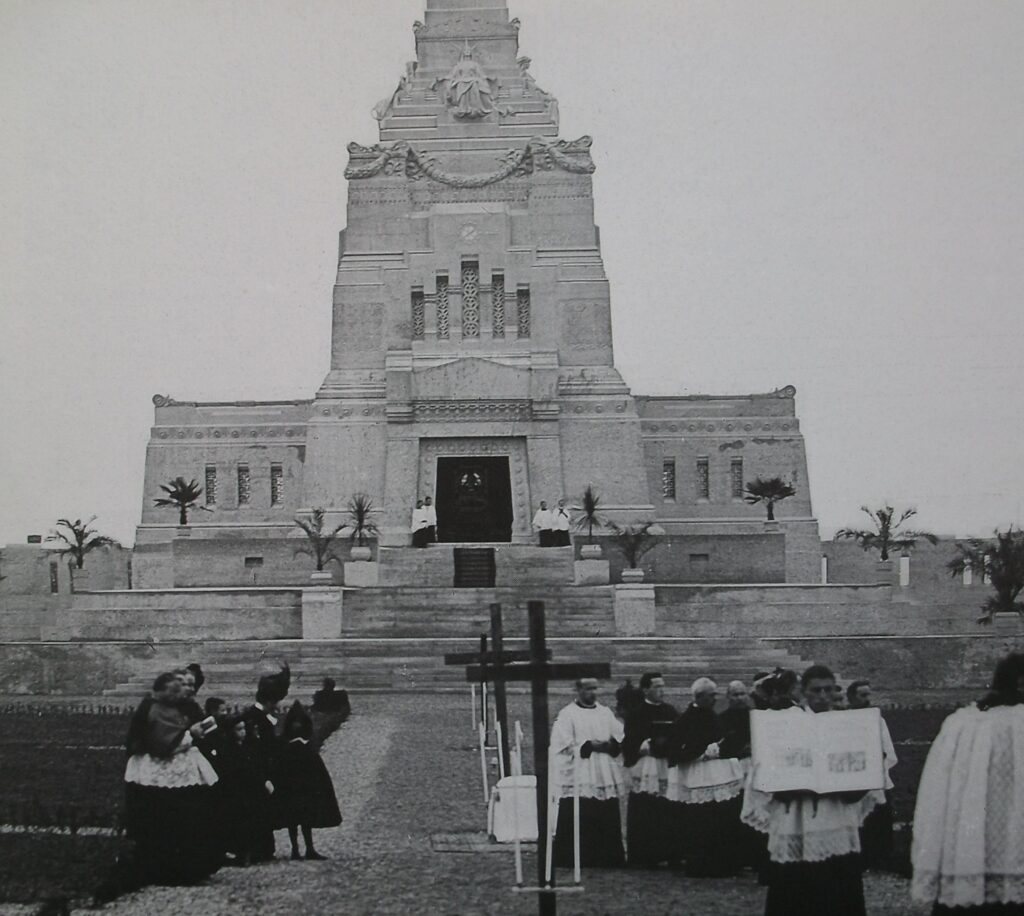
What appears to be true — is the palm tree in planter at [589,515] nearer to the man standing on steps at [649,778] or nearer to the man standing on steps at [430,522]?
the man standing on steps at [430,522]

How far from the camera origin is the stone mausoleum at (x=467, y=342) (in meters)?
36.2

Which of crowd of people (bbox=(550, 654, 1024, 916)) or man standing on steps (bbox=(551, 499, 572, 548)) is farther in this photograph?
man standing on steps (bbox=(551, 499, 572, 548))

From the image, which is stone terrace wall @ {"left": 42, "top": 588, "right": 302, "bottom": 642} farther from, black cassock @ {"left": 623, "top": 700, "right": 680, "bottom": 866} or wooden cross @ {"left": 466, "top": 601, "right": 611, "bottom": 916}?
wooden cross @ {"left": 466, "top": 601, "right": 611, "bottom": 916}

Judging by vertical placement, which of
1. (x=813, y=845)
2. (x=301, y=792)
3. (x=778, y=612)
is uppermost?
(x=778, y=612)

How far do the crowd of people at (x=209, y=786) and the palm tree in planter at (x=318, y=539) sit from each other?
18893 mm

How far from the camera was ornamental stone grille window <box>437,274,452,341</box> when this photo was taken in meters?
38.0

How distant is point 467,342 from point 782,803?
98.6 feet

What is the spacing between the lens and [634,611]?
89.6 ft

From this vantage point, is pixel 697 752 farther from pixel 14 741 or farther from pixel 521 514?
pixel 521 514

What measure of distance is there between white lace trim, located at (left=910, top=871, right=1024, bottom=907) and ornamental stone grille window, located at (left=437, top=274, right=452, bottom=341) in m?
31.1

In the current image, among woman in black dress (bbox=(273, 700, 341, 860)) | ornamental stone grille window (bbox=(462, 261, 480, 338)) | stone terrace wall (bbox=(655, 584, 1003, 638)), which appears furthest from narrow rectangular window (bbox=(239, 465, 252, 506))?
woman in black dress (bbox=(273, 700, 341, 860))

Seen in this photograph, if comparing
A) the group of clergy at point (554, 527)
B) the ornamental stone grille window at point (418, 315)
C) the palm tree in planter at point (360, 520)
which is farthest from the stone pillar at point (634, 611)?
the ornamental stone grille window at point (418, 315)

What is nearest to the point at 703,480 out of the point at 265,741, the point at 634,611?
the point at 634,611

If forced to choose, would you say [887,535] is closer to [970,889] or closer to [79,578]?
[79,578]
